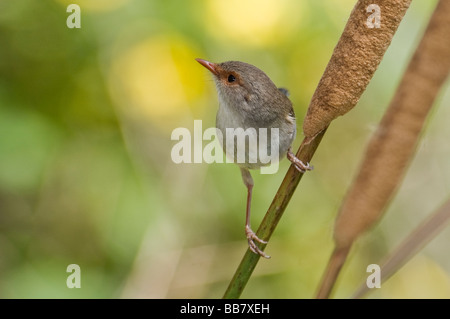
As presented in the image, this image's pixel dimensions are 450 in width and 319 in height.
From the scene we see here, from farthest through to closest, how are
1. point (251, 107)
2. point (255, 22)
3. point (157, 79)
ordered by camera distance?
point (157, 79) → point (255, 22) → point (251, 107)

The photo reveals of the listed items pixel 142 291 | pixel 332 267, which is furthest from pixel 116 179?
pixel 332 267

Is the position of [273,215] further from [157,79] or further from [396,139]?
[157,79]

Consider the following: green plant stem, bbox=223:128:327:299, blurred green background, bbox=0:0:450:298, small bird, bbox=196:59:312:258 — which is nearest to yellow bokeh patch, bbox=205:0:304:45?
blurred green background, bbox=0:0:450:298

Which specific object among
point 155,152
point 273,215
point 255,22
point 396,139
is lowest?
point 155,152

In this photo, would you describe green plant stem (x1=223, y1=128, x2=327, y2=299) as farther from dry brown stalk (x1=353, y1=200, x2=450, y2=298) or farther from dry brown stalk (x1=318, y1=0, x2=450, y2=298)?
dry brown stalk (x1=353, y1=200, x2=450, y2=298)

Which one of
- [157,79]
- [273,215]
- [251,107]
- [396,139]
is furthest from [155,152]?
[396,139]

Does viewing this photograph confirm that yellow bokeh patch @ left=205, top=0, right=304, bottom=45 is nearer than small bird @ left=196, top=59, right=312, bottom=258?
No
